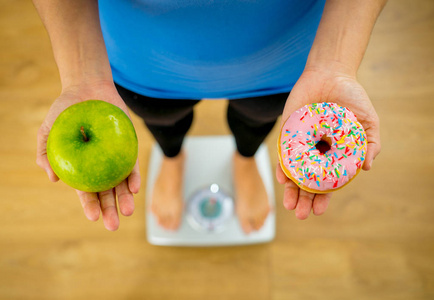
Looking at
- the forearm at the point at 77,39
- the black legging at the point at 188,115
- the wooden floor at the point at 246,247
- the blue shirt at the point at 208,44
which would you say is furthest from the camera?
the wooden floor at the point at 246,247

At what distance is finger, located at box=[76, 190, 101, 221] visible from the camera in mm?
787

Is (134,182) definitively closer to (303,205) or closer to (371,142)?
(303,205)

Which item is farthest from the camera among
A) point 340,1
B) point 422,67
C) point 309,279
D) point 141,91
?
point 422,67

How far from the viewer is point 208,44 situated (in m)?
0.74

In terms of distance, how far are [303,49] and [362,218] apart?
34.8 inches

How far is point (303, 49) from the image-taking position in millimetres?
824

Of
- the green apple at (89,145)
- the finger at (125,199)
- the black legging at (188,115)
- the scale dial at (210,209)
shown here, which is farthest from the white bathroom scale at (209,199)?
the green apple at (89,145)

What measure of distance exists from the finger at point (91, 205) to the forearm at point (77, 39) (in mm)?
253

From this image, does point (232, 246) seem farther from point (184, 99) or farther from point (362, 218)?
point (184, 99)

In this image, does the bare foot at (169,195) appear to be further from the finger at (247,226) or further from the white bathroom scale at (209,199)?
the finger at (247,226)

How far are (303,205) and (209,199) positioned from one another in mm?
682

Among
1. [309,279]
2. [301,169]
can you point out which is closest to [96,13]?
[301,169]

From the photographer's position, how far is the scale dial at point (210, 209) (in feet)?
4.62

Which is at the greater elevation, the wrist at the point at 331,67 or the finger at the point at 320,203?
the wrist at the point at 331,67
